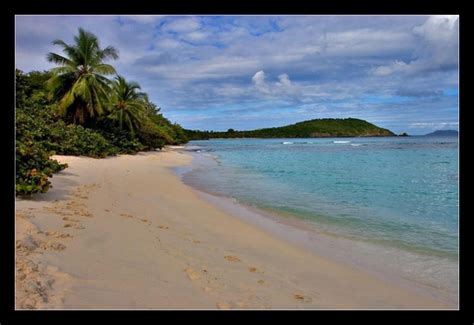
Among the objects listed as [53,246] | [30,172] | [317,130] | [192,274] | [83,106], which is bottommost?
[192,274]

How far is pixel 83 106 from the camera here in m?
24.2

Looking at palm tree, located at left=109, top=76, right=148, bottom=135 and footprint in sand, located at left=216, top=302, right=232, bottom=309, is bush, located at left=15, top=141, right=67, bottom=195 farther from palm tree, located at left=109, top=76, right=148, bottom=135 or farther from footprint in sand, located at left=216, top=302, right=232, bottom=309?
palm tree, located at left=109, top=76, right=148, bottom=135

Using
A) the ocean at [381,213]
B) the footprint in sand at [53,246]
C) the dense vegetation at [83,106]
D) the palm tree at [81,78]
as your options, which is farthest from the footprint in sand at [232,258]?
the palm tree at [81,78]

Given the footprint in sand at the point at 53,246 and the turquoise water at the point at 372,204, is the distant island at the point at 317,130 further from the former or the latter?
the footprint in sand at the point at 53,246

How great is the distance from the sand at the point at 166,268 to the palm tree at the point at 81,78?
17.9 metres

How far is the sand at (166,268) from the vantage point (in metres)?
3.24

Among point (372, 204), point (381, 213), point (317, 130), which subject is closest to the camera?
point (381, 213)

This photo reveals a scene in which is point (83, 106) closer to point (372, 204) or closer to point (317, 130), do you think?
point (372, 204)

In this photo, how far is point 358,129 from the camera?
6275 inches

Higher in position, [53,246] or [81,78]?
[81,78]

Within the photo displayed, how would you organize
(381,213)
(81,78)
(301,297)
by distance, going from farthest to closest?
(81,78) < (381,213) < (301,297)

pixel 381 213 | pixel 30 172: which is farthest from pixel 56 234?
pixel 381 213

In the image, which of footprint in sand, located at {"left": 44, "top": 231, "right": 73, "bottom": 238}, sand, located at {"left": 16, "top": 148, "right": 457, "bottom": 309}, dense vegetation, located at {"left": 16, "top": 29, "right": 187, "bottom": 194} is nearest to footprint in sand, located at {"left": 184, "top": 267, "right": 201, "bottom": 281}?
sand, located at {"left": 16, "top": 148, "right": 457, "bottom": 309}

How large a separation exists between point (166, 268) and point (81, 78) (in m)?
22.9
